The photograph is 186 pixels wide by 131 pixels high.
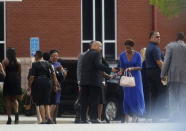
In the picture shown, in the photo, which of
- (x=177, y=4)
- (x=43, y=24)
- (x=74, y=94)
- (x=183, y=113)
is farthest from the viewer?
(x=43, y=24)

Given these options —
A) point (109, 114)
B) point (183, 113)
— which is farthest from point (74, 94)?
point (183, 113)

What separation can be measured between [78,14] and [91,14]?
0.53 m

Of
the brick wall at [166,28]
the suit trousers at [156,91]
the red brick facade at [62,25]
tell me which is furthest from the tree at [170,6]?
the suit trousers at [156,91]

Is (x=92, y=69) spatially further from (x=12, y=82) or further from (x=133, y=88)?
(x=12, y=82)

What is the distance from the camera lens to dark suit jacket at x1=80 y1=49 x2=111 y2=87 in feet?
62.0

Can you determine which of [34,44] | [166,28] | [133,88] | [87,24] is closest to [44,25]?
[87,24]

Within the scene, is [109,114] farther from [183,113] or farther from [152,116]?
[183,113]

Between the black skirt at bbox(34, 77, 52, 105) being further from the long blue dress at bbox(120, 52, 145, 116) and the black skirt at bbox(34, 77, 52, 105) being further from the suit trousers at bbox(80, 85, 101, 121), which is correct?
the long blue dress at bbox(120, 52, 145, 116)

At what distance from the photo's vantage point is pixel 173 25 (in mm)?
34781

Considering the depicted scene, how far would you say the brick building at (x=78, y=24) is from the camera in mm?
34594

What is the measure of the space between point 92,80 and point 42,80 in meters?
1.67

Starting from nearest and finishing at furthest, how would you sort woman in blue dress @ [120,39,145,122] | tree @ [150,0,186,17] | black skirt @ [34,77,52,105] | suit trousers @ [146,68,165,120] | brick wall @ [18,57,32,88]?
woman in blue dress @ [120,39,145,122] < suit trousers @ [146,68,165,120] < black skirt @ [34,77,52,105] < tree @ [150,0,186,17] < brick wall @ [18,57,32,88]

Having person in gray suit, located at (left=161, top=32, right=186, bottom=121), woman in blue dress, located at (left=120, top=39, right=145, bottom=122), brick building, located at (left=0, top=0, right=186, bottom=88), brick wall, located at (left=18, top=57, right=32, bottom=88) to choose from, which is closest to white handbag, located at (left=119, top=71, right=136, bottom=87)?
woman in blue dress, located at (left=120, top=39, right=145, bottom=122)

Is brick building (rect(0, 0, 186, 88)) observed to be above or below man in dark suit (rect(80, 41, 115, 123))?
above
